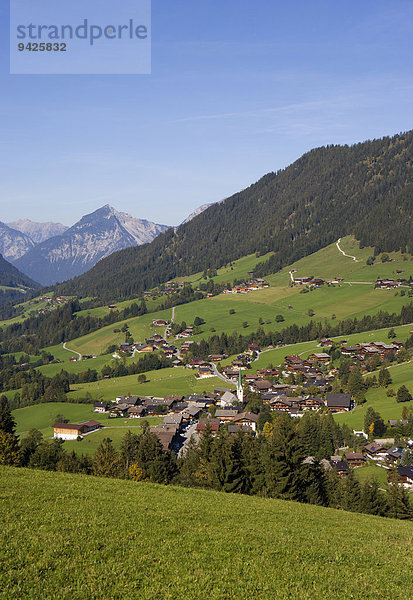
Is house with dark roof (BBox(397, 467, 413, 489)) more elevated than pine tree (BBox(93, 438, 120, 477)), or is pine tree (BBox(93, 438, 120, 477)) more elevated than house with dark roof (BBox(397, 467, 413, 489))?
pine tree (BBox(93, 438, 120, 477))

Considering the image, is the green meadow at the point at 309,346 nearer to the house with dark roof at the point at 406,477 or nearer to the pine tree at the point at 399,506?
the house with dark roof at the point at 406,477

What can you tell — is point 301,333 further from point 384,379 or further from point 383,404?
point 383,404

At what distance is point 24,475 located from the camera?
29359mm

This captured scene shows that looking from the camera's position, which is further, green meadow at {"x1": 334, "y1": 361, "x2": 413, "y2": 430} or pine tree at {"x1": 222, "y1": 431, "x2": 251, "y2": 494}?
green meadow at {"x1": 334, "y1": 361, "x2": 413, "y2": 430}

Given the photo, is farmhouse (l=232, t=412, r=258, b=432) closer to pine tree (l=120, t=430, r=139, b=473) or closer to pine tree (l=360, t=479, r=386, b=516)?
pine tree (l=120, t=430, r=139, b=473)

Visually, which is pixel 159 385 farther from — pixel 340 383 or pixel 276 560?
pixel 276 560

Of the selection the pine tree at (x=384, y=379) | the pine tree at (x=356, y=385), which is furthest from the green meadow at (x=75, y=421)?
the pine tree at (x=384, y=379)

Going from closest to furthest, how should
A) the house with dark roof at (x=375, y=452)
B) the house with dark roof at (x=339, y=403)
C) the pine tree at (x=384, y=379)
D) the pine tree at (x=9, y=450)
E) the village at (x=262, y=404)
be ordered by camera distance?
the pine tree at (x=9, y=450) → the house with dark roof at (x=375, y=452) → the village at (x=262, y=404) → the house with dark roof at (x=339, y=403) → the pine tree at (x=384, y=379)

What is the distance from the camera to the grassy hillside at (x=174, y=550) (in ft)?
51.3

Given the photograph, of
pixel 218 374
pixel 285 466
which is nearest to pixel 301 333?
pixel 218 374

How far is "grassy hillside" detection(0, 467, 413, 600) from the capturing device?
15.6 metres

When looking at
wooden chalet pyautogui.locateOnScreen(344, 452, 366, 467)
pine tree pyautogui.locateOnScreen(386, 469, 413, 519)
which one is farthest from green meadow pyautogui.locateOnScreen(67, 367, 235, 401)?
pine tree pyautogui.locateOnScreen(386, 469, 413, 519)

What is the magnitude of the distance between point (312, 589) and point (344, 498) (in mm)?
38623

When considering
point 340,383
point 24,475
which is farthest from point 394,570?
point 340,383
